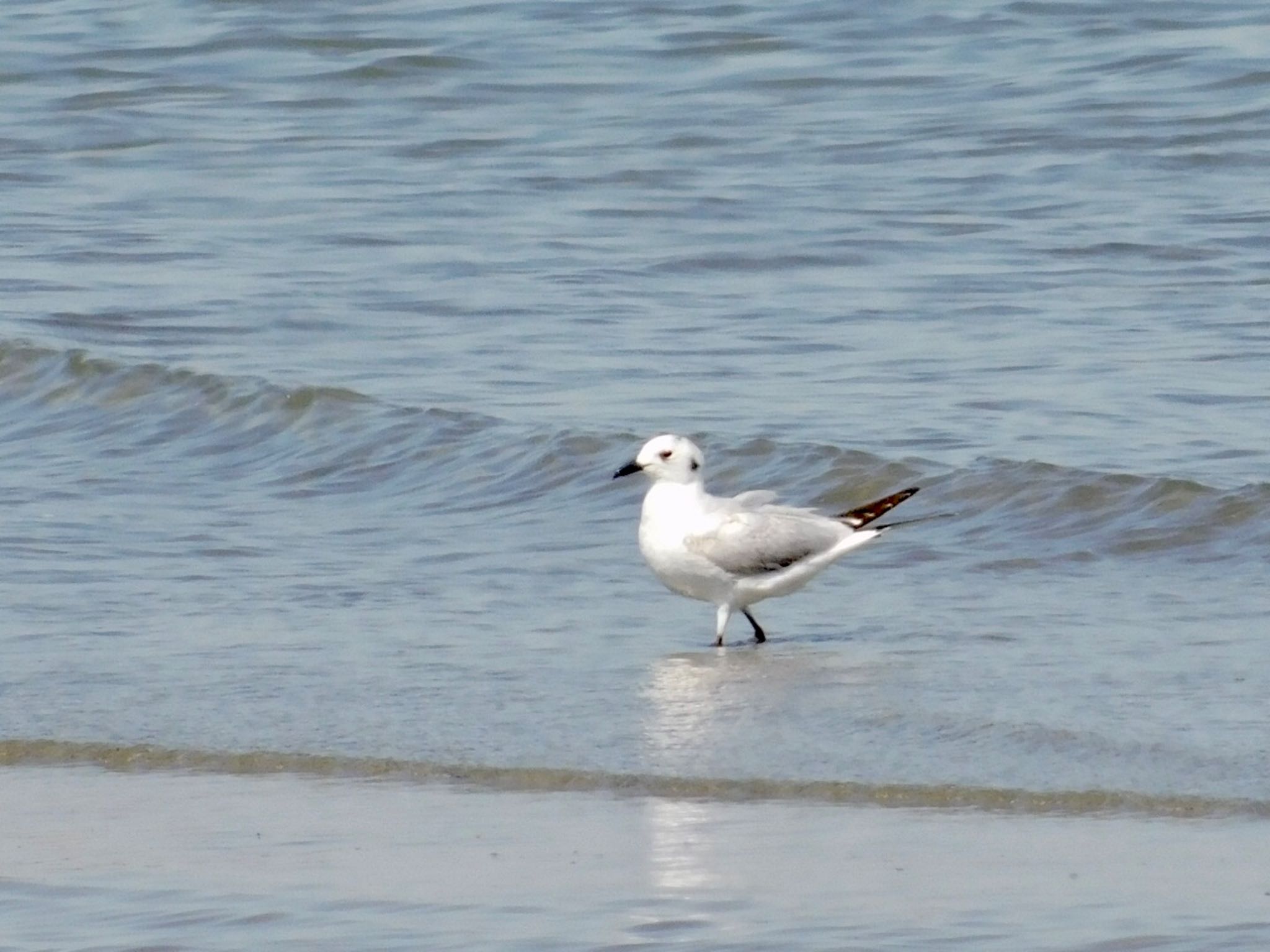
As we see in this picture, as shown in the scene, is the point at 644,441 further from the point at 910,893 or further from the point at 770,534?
Result: the point at 910,893

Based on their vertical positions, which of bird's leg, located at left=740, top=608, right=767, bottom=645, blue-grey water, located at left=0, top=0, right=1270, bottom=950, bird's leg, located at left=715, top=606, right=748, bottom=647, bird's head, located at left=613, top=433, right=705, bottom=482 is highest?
bird's head, located at left=613, top=433, right=705, bottom=482

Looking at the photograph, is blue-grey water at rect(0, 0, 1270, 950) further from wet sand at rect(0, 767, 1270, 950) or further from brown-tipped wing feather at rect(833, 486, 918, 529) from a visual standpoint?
brown-tipped wing feather at rect(833, 486, 918, 529)

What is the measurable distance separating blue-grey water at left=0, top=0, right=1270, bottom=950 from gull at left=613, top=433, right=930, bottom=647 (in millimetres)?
166

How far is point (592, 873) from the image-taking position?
4828 mm

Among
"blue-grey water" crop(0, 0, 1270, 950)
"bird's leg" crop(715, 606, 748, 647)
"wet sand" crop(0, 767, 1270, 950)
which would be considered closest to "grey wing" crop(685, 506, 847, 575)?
"bird's leg" crop(715, 606, 748, 647)

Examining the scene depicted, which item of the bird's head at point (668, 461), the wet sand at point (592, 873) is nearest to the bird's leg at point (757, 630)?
the bird's head at point (668, 461)

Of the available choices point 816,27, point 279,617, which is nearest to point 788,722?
point 279,617

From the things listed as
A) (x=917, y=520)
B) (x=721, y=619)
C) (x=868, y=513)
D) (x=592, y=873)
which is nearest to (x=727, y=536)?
(x=721, y=619)

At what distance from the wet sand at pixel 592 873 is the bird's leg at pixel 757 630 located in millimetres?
1811

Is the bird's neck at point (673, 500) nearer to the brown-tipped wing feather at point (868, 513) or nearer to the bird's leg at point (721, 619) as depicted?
the bird's leg at point (721, 619)

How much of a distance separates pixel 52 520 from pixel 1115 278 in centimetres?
533

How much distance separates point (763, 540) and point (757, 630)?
257 millimetres

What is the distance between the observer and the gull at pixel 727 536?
7.18 meters

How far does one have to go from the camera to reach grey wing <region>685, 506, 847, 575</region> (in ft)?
23.6
